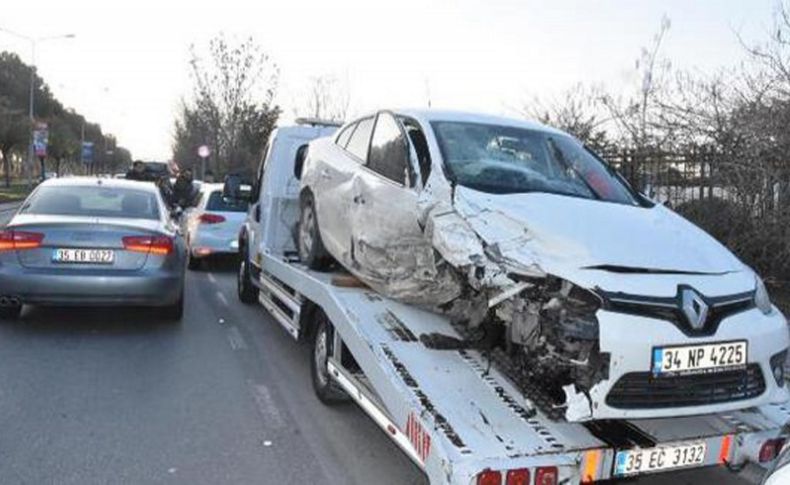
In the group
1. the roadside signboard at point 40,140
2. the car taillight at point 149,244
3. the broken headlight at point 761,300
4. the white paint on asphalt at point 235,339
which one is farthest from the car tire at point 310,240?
the roadside signboard at point 40,140

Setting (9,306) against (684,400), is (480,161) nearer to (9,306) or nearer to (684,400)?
(684,400)

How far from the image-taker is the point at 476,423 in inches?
150

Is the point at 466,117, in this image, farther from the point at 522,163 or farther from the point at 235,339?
the point at 235,339

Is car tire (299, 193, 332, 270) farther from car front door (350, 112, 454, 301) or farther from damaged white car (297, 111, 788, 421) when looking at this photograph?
damaged white car (297, 111, 788, 421)

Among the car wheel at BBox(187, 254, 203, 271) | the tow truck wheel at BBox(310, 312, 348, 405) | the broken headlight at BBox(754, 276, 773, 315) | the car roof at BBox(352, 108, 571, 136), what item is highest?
the car roof at BBox(352, 108, 571, 136)

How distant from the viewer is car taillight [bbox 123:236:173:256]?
798cm

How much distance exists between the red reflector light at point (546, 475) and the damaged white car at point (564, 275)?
0.84 ft

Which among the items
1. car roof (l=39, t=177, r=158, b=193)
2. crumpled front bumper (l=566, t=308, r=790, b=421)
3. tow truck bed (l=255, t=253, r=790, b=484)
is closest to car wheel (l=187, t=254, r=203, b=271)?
car roof (l=39, t=177, r=158, b=193)

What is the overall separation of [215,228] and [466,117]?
836 centimetres

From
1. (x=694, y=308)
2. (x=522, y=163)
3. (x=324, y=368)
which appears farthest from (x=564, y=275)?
(x=324, y=368)

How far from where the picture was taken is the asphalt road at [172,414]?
4.73 m

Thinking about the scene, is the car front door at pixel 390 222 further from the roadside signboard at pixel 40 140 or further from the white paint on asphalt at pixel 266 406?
the roadside signboard at pixel 40 140

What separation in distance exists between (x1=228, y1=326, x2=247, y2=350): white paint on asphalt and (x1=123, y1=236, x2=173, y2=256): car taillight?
1063mm

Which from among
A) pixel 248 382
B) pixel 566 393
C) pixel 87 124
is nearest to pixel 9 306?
pixel 248 382
